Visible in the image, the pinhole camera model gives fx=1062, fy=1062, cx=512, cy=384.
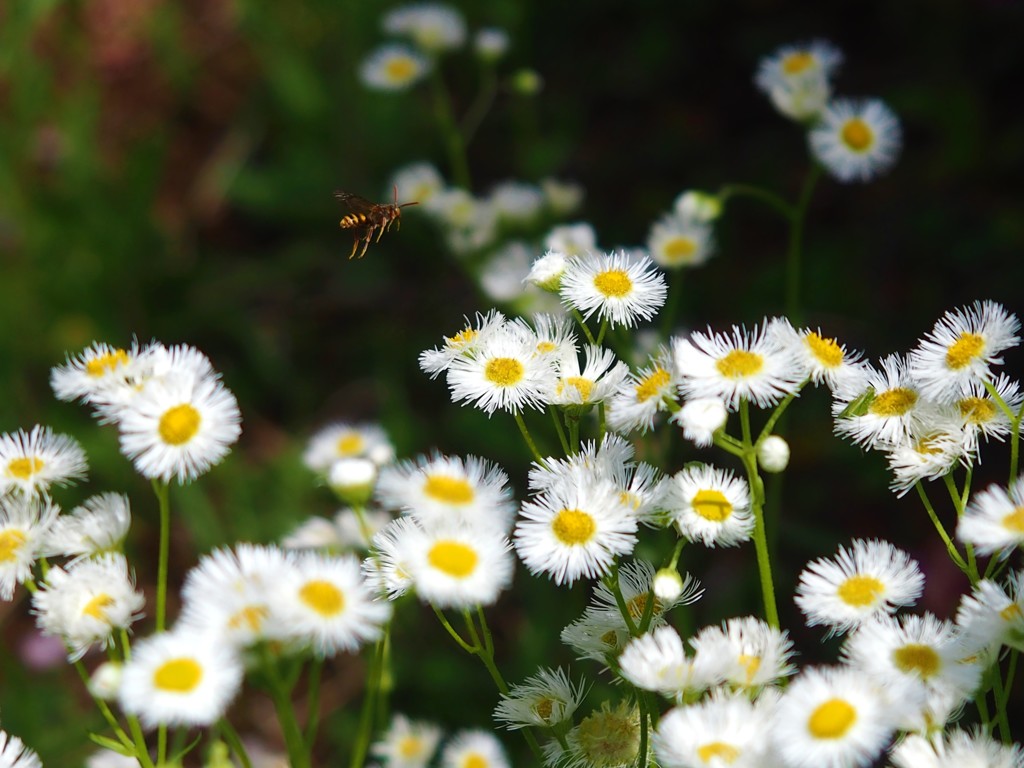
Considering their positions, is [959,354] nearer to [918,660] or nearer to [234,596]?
[918,660]

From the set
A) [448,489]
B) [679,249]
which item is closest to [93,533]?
[448,489]

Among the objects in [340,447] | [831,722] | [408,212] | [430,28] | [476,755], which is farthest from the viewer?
[408,212]

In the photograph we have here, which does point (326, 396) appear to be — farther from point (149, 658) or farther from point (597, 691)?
point (149, 658)

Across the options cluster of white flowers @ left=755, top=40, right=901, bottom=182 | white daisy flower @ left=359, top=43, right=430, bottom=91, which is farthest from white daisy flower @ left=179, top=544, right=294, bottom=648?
white daisy flower @ left=359, top=43, right=430, bottom=91

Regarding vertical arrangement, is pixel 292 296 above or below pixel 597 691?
above

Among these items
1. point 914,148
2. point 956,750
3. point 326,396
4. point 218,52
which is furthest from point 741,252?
point 956,750

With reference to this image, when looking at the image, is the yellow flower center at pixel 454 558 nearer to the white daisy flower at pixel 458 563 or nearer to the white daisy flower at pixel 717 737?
the white daisy flower at pixel 458 563
